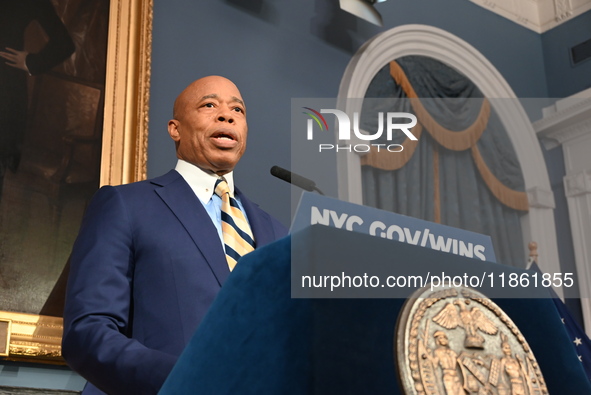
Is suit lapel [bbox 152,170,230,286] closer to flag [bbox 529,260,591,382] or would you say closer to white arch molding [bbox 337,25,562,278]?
white arch molding [bbox 337,25,562,278]

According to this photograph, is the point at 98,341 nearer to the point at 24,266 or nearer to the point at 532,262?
the point at 24,266

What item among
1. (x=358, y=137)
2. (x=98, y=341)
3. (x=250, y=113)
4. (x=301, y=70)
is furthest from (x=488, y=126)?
(x=98, y=341)

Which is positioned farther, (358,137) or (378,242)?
(358,137)

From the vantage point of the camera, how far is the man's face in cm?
198

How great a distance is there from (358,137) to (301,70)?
1.70 feet

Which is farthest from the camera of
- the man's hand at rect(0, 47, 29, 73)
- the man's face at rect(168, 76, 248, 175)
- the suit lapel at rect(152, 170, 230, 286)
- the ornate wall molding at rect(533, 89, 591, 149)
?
the ornate wall molding at rect(533, 89, 591, 149)

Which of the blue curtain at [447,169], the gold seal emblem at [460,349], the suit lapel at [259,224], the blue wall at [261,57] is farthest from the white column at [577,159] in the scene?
the gold seal emblem at [460,349]

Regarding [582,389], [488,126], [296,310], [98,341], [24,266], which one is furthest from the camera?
[488,126]

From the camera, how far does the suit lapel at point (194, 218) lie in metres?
1.63

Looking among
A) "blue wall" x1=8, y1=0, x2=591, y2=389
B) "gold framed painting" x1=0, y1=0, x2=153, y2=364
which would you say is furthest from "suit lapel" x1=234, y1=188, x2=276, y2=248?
"blue wall" x1=8, y1=0, x2=591, y2=389

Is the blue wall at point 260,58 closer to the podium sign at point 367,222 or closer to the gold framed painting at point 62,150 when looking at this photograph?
the gold framed painting at point 62,150

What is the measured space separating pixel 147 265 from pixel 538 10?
17.6 ft

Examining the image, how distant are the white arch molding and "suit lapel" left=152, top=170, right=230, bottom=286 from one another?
2814 mm

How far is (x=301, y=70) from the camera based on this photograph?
14.0 ft
